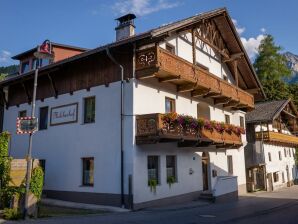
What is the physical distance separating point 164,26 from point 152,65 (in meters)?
1.98

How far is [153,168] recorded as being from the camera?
16.8 m

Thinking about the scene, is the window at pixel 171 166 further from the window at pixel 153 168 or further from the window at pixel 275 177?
the window at pixel 275 177

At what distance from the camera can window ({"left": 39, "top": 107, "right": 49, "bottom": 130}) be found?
20.0 metres

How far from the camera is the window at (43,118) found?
19994mm

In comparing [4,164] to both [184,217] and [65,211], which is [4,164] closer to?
[65,211]

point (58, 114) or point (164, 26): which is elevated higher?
point (164, 26)

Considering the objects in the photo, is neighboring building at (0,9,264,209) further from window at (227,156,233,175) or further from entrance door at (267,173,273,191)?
entrance door at (267,173,273,191)

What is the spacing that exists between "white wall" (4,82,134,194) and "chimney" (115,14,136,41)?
217 inches

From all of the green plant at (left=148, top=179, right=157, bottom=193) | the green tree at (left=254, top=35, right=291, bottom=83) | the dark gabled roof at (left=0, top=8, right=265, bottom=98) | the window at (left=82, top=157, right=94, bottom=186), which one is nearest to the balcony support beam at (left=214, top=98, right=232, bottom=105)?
the dark gabled roof at (left=0, top=8, right=265, bottom=98)

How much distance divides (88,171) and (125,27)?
9.60m

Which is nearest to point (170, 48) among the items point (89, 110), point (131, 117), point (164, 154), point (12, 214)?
point (131, 117)

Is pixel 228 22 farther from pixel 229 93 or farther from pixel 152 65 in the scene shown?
pixel 152 65

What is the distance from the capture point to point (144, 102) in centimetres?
1650

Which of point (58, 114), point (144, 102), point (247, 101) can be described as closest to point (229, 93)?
point (247, 101)
